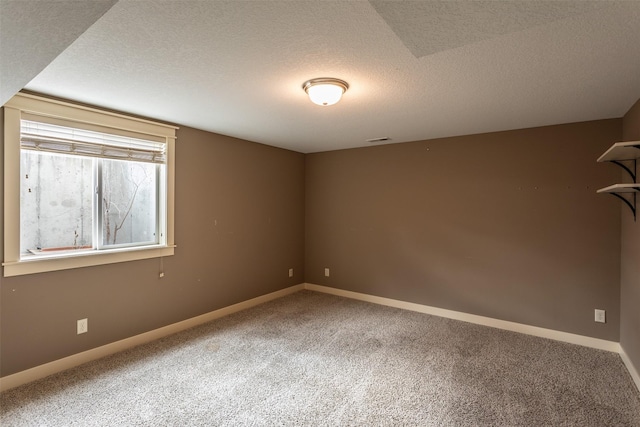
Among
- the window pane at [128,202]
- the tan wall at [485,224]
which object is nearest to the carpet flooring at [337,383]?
the tan wall at [485,224]

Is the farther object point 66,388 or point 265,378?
point 265,378

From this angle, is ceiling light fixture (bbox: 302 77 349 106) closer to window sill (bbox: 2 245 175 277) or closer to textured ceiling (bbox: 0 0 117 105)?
textured ceiling (bbox: 0 0 117 105)

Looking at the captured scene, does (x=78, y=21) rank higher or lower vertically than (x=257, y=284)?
higher

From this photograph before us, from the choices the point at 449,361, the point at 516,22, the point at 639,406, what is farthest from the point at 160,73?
the point at 639,406

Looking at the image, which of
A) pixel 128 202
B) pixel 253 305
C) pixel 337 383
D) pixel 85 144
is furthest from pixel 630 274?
pixel 85 144

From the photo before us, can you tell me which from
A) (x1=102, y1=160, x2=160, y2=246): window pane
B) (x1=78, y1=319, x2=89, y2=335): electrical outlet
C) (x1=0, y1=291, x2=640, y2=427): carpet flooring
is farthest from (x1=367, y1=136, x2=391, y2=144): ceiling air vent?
(x1=78, y1=319, x2=89, y2=335): electrical outlet

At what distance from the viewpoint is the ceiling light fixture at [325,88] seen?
2.20 meters

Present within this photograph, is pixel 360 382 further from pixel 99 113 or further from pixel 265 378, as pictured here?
pixel 99 113

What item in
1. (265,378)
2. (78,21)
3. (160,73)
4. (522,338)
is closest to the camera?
(78,21)

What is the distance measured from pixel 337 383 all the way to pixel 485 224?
2503 millimetres

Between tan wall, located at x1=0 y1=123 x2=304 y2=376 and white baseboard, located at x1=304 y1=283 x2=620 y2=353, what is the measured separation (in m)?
1.09

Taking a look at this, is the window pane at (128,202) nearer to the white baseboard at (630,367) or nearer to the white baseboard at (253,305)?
the white baseboard at (253,305)

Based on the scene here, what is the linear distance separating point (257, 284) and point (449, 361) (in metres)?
2.58

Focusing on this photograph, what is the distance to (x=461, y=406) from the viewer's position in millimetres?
2195
